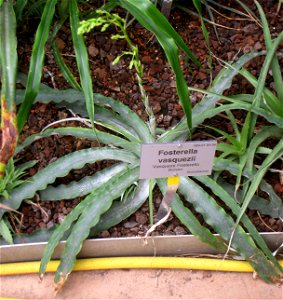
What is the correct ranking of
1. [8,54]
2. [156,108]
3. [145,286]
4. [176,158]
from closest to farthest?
1. [176,158]
2. [8,54]
3. [145,286]
4. [156,108]

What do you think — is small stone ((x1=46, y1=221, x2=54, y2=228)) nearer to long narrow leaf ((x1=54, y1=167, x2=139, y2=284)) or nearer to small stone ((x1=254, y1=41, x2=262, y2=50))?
long narrow leaf ((x1=54, y1=167, x2=139, y2=284))

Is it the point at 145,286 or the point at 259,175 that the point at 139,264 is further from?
the point at 259,175

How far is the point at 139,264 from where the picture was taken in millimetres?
1292

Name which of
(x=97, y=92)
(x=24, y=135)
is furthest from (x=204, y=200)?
(x=24, y=135)

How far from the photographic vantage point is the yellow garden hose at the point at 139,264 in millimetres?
1281

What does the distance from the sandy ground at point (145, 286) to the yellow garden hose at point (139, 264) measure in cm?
2

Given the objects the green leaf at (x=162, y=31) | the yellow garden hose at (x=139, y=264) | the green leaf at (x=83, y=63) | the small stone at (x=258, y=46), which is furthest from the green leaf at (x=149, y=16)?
the yellow garden hose at (x=139, y=264)

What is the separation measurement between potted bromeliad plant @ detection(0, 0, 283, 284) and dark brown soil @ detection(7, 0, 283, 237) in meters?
0.05

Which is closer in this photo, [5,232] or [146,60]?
[5,232]

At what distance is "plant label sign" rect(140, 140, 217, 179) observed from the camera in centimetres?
103

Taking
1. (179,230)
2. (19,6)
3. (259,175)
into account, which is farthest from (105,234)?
(19,6)

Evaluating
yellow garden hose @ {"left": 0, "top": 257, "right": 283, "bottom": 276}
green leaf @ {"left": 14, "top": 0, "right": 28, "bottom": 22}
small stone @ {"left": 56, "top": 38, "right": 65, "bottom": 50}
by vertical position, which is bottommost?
yellow garden hose @ {"left": 0, "top": 257, "right": 283, "bottom": 276}

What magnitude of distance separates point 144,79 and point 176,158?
50 centimetres

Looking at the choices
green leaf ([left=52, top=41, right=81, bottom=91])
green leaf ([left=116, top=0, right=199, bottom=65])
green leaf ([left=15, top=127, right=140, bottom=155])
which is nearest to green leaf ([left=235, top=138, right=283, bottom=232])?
green leaf ([left=15, top=127, right=140, bottom=155])
